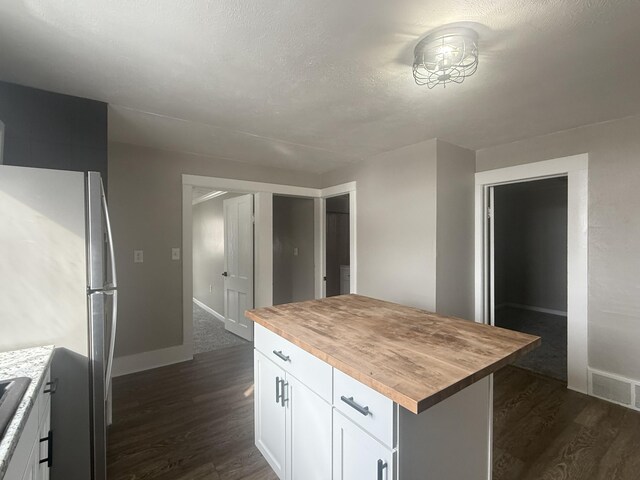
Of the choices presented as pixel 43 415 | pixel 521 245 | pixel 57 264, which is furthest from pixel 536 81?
pixel 521 245

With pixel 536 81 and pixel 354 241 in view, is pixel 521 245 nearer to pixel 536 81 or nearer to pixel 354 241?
pixel 354 241

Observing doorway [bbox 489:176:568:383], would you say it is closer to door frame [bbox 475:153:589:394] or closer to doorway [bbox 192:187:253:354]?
door frame [bbox 475:153:589:394]

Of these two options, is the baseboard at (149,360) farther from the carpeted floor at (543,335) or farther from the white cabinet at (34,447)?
the carpeted floor at (543,335)

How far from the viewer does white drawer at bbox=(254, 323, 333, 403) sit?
4.13ft

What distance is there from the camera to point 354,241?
3.70 meters

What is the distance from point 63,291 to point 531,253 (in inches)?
247

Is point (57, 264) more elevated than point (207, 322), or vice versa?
point (57, 264)

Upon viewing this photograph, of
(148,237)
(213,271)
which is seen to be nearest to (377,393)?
(148,237)

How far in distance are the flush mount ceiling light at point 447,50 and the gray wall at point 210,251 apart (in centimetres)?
350

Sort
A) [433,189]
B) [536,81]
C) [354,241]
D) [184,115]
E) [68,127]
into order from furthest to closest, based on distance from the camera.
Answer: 1. [354,241]
2. [433,189]
3. [184,115]
4. [68,127]
5. [536,81]

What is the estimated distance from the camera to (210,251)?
534cm

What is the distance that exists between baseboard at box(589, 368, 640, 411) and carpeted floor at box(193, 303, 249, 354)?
340cm

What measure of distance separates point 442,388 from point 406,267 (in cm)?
220

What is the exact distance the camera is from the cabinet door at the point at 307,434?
1259 mm
